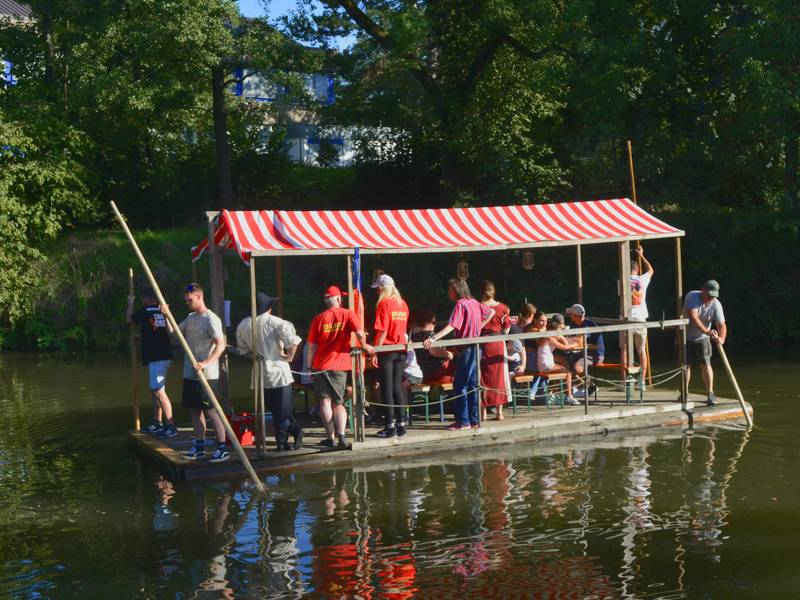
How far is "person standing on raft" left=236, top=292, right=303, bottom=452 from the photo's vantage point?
8867mm

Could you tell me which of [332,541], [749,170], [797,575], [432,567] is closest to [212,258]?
[332,541]

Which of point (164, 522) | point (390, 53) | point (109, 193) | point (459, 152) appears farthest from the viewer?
point (109, 193)

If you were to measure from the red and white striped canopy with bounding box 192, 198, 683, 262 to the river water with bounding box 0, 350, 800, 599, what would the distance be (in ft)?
8.14

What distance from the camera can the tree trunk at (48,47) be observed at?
88.3 ft

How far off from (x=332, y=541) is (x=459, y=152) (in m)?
19.1

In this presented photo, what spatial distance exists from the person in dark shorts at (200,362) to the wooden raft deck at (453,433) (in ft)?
0.68

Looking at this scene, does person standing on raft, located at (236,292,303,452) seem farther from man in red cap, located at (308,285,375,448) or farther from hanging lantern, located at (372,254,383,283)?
hanging lantern, located at (372,254,383,283)

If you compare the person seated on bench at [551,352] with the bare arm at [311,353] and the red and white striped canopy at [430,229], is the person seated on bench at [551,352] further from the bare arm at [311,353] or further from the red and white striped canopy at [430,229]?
the bare arm at [311,353]

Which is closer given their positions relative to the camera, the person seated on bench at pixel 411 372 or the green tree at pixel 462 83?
the person seated on bench at pixel 411 372

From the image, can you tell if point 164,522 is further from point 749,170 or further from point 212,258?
point 749,170

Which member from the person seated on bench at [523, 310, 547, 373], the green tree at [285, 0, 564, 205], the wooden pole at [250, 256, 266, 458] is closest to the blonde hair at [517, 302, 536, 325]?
the person seated on bench at [523, 310, 547, 373]

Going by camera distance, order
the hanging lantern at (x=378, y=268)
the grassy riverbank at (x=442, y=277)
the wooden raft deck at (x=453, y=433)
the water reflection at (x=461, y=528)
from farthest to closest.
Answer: the grassy riverbank at (x=442, y=277) < the hanging lantern at (x=378, y=268) < the wooden raft deck at (x=453, y=433) < the water reflection at (x=461, y=528)

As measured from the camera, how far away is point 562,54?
22.0 m

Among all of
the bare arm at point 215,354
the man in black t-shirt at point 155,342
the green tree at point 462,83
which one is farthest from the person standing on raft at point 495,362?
the green tree at point 462,83
